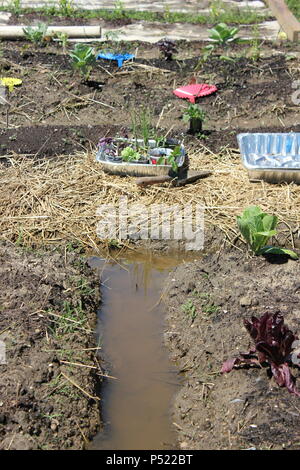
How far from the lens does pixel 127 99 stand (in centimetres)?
853

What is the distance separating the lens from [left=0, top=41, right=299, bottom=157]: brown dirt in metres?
7.77

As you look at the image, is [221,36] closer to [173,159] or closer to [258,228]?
[173,159]

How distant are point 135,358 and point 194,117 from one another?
10.2 feet

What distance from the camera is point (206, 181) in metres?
7.04

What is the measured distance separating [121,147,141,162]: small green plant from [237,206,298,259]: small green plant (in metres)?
1.42

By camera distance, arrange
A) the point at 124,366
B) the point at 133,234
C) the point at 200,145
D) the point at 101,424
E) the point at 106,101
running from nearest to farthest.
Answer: the point at 101,424
the point at 124,366
the point at 133,234
the point at 200,145
the point at 106,101

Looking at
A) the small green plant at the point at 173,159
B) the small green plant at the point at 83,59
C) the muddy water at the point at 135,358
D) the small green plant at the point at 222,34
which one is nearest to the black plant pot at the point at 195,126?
the small green plant at the point at 173,159

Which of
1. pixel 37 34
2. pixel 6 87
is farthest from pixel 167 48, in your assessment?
pixel 6 87

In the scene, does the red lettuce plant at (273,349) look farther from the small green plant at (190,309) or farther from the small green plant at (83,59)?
the small green plant at (83,59)

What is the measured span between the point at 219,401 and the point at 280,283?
1.29 meters

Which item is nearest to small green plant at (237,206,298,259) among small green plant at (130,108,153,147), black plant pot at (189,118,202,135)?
small green plant at (130,108,153,147)

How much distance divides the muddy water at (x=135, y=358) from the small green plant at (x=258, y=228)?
669 mm

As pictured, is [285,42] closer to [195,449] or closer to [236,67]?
[236,67]
